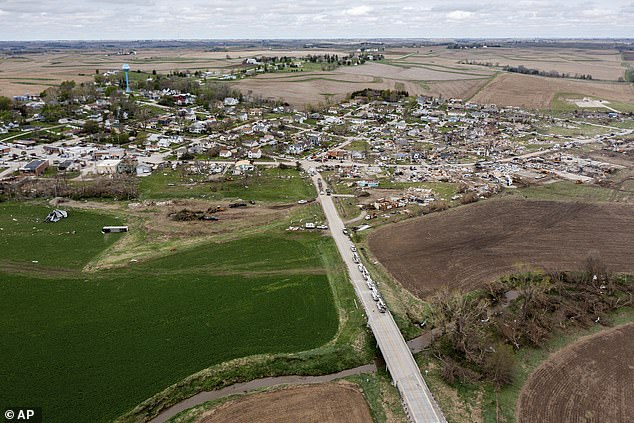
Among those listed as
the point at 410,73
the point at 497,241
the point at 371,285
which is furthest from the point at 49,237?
the point at 410,73

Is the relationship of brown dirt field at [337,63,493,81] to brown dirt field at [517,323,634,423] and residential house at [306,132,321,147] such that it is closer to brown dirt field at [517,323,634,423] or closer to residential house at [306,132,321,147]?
residential house at [306,132,321,147]

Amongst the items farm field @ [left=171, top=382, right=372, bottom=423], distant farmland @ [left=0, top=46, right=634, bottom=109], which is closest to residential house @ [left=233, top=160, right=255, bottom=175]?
farm field @ [left=171, top=382, right=372, bottom=423]

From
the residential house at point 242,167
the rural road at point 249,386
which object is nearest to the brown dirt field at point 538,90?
the residential house at point 242,167

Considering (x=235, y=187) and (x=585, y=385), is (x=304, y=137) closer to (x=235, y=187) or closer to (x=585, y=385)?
(x=235, y=187)

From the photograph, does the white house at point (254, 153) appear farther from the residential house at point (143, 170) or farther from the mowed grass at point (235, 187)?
the residential house at point (143, 170)

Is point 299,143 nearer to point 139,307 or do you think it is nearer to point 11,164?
point 11,164

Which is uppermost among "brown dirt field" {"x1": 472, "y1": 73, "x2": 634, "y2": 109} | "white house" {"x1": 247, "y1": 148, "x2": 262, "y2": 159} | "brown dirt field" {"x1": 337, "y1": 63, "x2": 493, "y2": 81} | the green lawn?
"brown dirt field" {"x1": 337, "y1": 63, "x2": 493, "y2": 81}

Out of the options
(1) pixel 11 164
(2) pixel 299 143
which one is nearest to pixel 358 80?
(2) pixel 299 143
